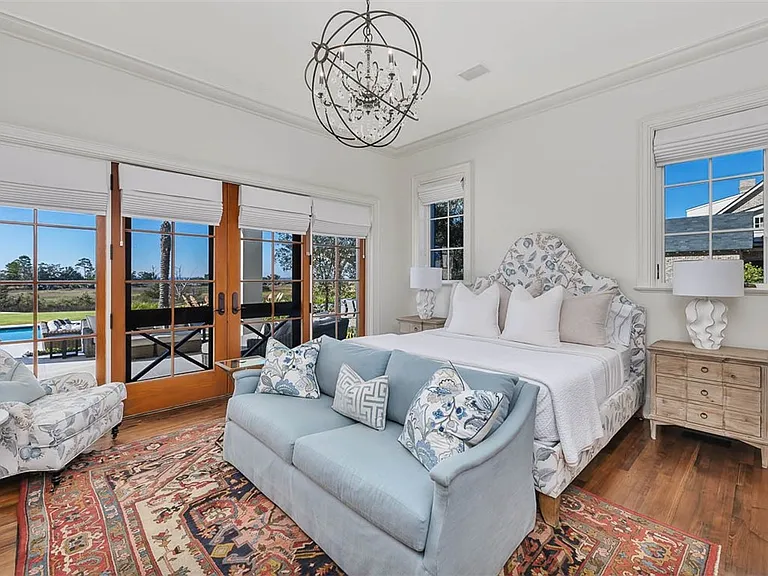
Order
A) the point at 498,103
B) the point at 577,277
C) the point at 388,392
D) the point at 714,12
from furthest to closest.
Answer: the point at 498,103
the point at 577,277
the point at 714,12
the point at 388,392

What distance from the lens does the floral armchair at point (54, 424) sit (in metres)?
2.23

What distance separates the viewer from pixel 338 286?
16.1ft

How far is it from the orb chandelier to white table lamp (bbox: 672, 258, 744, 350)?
2160mm

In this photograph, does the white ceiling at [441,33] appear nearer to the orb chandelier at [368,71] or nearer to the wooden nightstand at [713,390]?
the orb chandelier at [368,71]

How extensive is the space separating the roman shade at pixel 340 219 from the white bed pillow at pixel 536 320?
A: 2217 mm

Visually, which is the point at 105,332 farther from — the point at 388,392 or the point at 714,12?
the point at 714,12

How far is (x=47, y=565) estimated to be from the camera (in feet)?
5.60

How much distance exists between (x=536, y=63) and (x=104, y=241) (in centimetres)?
373

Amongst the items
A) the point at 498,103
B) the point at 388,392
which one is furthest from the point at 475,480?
the point at 498,103

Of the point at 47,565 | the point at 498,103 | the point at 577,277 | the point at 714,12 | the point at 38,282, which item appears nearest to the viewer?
the point at 47,565

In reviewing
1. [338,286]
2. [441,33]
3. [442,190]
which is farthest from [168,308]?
[442,190]

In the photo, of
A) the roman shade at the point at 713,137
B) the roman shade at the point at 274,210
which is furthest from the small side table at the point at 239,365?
the roman shade at the point at 713,137

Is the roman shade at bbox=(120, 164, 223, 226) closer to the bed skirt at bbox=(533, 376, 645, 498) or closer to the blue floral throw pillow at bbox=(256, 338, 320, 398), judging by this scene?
the blue floral throw pillow at bbox=(256, 338, 320, 398)

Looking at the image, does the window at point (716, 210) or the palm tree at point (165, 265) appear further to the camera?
the palm tree at point (165, 265)
